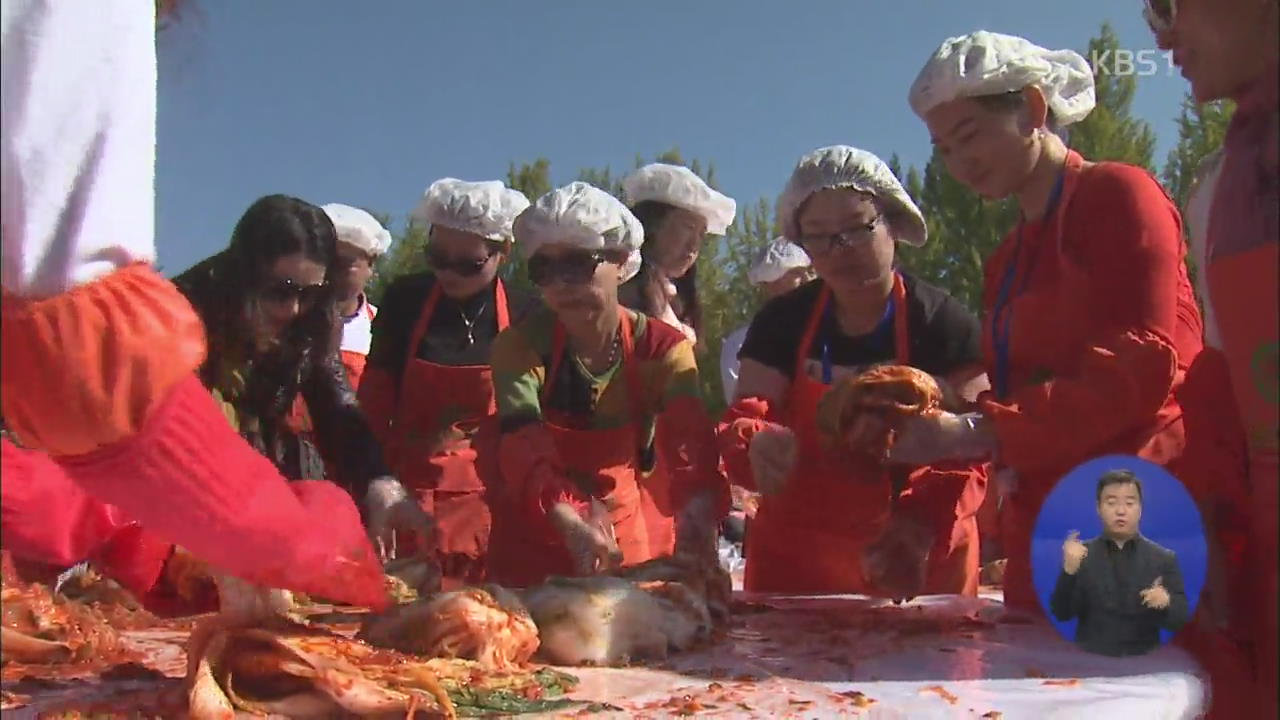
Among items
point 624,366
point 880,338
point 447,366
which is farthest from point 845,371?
point 447,366

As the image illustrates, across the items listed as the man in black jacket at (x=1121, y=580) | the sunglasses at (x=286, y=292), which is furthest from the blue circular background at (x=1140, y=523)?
the sunglasses at (x=286, y=292)

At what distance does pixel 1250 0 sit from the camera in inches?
58.2

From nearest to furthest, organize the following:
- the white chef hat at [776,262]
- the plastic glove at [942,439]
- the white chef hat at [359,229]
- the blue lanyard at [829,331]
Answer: the plastic glove at [942,439]
the blue lanyard at [829,331]
the white chef hat at [359,229]
the white chef hat at [776,262]

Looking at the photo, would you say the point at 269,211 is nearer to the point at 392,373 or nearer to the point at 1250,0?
the point at 392,373

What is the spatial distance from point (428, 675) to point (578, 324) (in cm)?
136

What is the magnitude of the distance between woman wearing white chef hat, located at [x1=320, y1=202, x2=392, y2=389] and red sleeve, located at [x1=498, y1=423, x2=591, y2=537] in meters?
1.46

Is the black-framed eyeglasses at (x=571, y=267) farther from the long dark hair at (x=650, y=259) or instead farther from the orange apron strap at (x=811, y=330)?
the long dark hair at (x=650, y=259)

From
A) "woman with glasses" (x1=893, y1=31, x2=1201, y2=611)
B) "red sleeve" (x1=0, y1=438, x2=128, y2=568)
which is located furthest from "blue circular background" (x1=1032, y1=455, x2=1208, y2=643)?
"red sleeve" (x1=0, y1=438, x2=128, y2=568)

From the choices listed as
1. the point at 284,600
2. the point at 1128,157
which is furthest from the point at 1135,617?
the point at 1128,157

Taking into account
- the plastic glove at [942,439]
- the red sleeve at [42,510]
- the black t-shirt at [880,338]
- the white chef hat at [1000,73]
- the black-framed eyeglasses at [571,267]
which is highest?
the white chef hat at [1000,73]

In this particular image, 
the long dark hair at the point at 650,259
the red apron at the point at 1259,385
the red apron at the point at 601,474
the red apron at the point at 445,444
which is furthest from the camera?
the long dark hair at the point at 650,259

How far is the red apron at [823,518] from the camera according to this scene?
245 centimetres

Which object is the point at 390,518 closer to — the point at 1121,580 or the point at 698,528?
the point at 698,528

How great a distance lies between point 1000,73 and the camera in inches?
76.2
